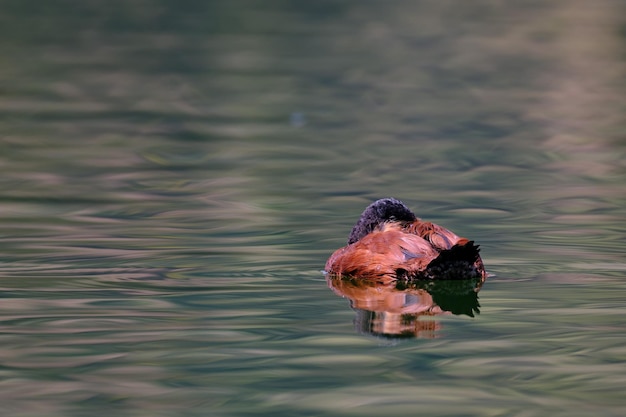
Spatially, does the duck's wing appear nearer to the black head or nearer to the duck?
the duck

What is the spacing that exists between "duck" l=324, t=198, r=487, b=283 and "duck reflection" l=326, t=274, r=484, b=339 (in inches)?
2.1

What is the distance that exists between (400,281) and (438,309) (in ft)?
2.13

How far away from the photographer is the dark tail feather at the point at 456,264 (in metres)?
7.96

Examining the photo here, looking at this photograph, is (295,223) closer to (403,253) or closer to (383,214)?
(383,214)

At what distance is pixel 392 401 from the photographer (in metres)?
5.65

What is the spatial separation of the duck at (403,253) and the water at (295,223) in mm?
152

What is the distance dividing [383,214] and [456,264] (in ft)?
2.77

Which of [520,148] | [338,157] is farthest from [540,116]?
[338,157]

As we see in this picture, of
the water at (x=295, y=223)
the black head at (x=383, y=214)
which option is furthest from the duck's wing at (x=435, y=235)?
the water at (x=295, y=223)

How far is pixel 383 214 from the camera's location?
28.7 ft

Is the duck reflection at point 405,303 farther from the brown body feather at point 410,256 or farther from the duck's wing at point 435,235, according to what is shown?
the duck's wing at point 435,235

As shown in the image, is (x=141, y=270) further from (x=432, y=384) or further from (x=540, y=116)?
(x=540, y=116)

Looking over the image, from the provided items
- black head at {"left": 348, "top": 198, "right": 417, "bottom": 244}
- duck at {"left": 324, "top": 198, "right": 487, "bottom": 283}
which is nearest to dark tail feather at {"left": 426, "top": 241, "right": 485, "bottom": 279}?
duck at {"left": 324, "top": 198, "right": 487, "bottom": 283}

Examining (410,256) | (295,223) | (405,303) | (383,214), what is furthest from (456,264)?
(295,223)
